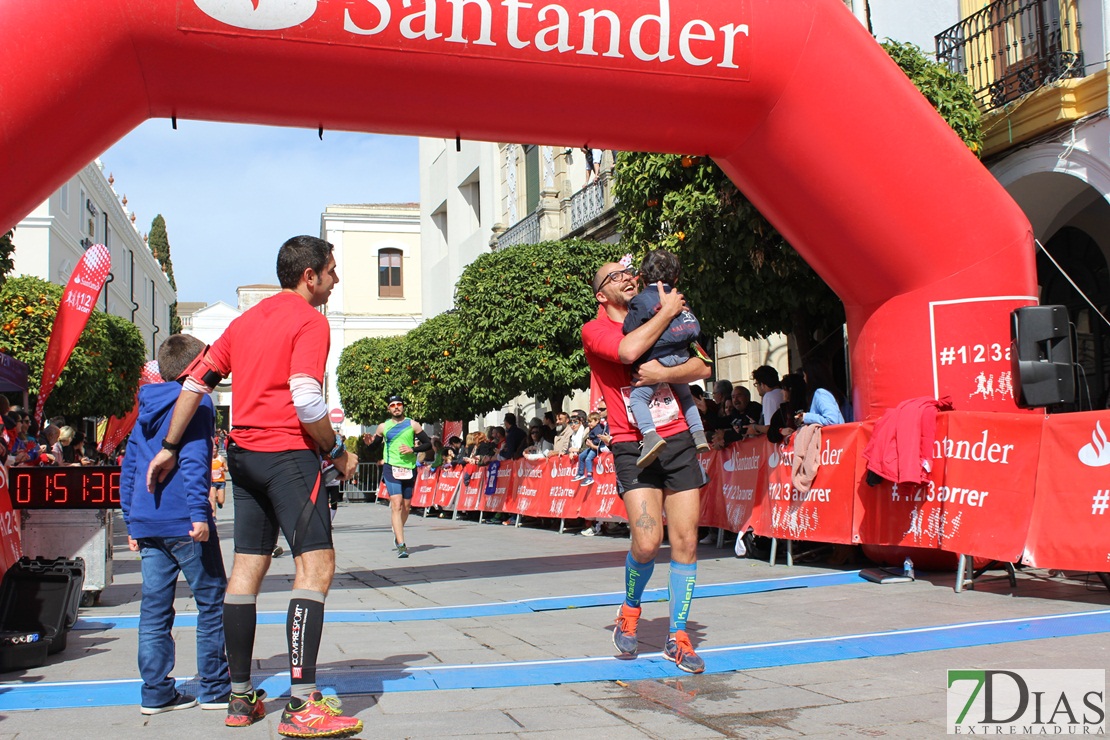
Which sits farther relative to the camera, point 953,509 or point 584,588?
point 584,588

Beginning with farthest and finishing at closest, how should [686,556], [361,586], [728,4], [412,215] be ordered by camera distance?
[412,215] → [361,586] → [728,4] → [686,556]

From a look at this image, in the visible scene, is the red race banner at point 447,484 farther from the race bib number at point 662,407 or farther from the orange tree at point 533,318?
the race bib number at point 662,407

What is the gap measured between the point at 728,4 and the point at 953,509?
3891 millimetres

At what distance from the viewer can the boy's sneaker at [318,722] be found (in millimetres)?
3729

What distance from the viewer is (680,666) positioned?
4.79 metres

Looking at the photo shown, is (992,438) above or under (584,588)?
above

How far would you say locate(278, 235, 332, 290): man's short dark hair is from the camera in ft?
14.5

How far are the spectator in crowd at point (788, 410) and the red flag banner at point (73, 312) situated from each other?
676 cm

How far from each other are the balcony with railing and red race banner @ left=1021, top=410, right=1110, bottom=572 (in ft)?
→ 20.1

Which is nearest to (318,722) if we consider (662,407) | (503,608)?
(662,407)

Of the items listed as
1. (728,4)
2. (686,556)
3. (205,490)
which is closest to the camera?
(205,490)

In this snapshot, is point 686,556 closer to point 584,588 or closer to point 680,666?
point 680,666

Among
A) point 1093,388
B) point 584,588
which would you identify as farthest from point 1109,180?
point 584,588

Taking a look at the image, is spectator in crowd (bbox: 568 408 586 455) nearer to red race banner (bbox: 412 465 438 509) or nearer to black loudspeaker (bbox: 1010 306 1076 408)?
red race banner (bbox: 412 465 438 509)
